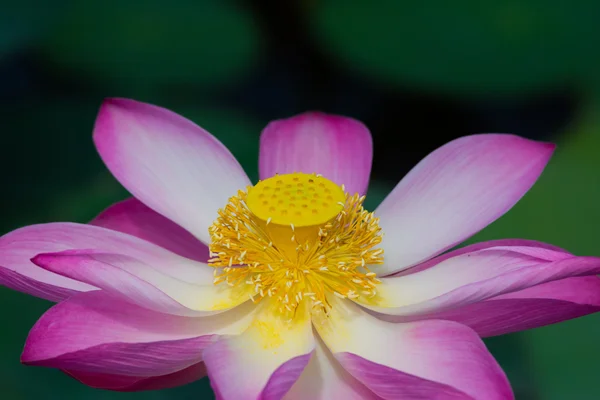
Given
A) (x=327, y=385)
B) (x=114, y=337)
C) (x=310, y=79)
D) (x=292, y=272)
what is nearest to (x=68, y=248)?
(x=114, y=337)

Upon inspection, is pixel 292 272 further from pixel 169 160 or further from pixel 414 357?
pixel 169 160

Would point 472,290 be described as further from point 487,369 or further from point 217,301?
point 217,301

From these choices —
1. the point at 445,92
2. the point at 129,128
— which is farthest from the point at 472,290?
the point at 445,92

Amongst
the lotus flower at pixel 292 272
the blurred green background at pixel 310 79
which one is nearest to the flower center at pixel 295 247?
the lotus flower at pixel 292 272

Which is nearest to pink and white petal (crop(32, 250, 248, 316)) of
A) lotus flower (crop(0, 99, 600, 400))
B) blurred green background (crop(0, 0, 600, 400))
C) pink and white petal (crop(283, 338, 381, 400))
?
lotus flower (crop(0, 99, 600, 400))

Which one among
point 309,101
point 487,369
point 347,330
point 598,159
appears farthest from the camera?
point 309,101

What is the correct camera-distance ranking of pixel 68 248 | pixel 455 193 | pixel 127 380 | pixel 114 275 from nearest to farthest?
pixel 114 275
pixel 127 380
pixel 68 248
pixel 455 193

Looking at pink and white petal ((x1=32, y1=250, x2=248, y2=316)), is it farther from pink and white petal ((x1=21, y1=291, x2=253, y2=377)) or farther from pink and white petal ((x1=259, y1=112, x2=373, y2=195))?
pink and white petal ((x1=259, y1=112, x2=373, y2=195))
